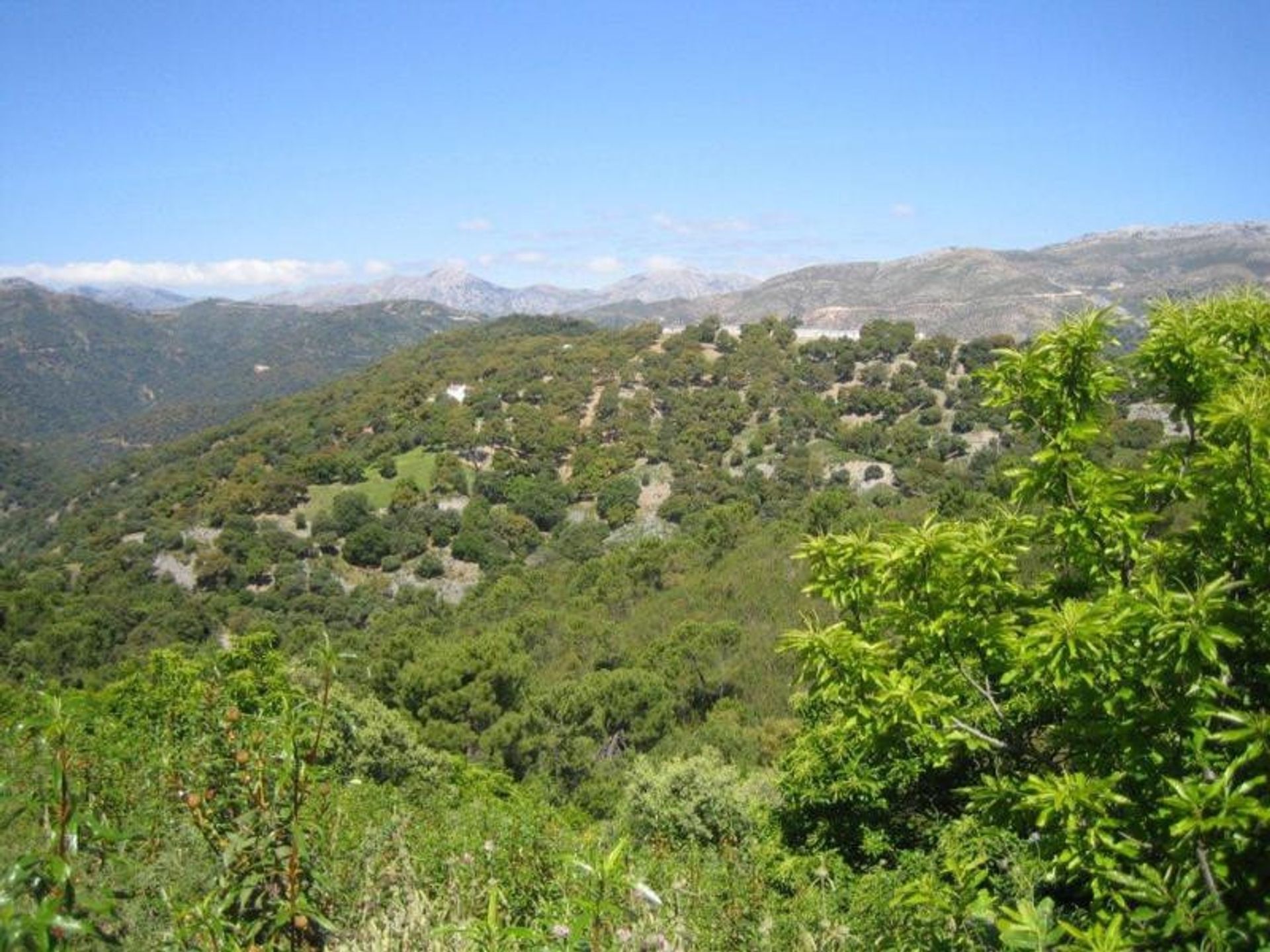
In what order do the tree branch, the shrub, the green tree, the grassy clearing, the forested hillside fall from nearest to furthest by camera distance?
the forested hillside < the green tree < the tree branch < the shrub < the grassy clearing

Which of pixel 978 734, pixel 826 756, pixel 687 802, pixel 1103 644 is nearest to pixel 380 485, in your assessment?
pixel 687 802

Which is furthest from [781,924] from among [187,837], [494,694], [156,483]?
[156,483]

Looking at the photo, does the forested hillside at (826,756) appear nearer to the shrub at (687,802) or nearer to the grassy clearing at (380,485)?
the shrub at (687,802)

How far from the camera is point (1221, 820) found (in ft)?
8.14

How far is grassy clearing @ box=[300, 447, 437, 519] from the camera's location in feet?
233

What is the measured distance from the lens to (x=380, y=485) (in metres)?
73.2

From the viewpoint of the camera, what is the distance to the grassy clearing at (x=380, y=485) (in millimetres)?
70875

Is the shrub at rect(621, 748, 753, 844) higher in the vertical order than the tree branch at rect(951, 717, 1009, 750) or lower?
lower

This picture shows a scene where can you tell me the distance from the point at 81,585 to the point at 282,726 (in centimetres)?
7196

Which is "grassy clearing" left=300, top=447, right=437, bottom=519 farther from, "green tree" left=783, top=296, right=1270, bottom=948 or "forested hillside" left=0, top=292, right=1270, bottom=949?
"green tree" left=783, top=296, right=1270, bottom=948

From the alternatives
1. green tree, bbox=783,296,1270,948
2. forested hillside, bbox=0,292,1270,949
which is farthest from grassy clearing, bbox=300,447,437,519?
green tree, bbox=783,296,1270,948

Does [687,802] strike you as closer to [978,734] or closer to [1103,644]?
[978,734]

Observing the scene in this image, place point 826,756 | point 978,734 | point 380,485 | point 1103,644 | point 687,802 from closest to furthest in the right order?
point 1103,644 < point 978,734 < point 826,756 < point 687,802 < point 380,485

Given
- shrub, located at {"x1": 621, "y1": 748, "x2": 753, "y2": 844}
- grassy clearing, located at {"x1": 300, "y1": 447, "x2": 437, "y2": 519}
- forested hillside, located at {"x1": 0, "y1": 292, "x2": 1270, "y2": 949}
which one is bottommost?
grassy clearing, located at {"x1": 300, "y1": 447, "x2": 437, "y2": 519}
